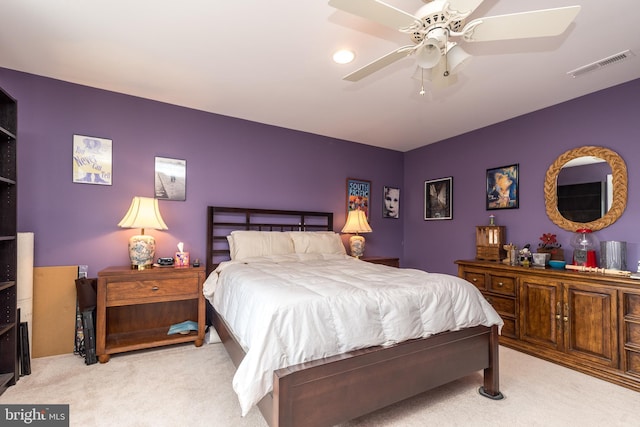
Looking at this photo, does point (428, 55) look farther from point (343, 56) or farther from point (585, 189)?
point (585, 189)

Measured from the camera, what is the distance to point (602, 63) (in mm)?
2418

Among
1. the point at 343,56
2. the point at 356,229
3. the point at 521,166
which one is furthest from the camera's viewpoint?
the point at 356,229

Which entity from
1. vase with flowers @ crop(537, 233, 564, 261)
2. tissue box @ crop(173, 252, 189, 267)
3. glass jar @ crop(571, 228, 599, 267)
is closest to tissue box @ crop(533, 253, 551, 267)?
vase with flowers @ crop(537, 233, 564, 261)

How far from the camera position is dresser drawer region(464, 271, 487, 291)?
133 inches

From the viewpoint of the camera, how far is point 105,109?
3035 millimetres

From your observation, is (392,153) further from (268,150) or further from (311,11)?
(311,11)

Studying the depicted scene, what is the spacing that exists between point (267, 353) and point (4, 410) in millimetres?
1902

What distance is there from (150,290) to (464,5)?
10.4 ft

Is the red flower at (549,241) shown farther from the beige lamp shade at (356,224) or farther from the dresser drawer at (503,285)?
the beige lamp shade at (356,224)

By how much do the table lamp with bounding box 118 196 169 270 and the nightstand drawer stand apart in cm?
19

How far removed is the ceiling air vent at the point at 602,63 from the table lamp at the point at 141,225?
400 centimetres

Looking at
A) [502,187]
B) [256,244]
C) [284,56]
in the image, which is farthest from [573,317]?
[284,56]

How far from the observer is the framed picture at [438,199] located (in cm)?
441

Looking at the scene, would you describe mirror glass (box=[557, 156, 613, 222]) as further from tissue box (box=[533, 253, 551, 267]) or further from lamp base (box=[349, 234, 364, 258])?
lamp base (box=[349, 234, 364, 258])
